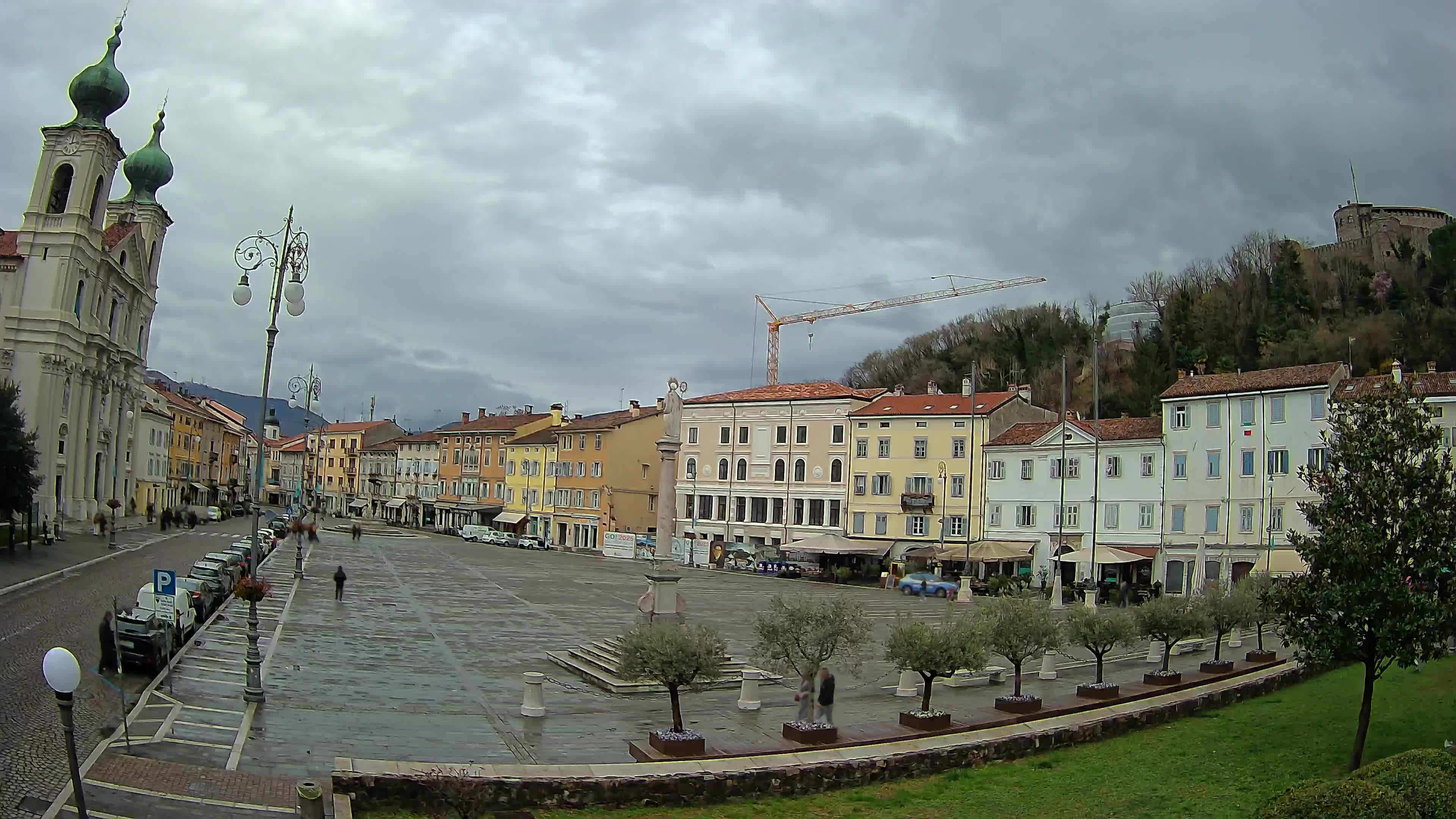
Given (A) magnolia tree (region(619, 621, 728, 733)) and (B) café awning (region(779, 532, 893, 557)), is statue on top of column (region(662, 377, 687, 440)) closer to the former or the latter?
(A) magnolia tree (region(619, 621, 728, 733))

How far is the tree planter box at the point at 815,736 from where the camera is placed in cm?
1691

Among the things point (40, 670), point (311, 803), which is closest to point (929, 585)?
point (40, 670)

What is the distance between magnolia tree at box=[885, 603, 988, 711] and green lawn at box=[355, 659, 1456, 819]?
2240 mm

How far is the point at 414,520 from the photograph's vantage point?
12062 cm

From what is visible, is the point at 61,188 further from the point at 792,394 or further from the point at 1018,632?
the point at 1018,632

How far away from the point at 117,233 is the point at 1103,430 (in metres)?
77.7

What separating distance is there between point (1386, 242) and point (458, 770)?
102 meters

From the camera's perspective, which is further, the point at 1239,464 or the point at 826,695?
the point at 1239,464

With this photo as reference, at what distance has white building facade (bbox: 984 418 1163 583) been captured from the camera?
2157 inches

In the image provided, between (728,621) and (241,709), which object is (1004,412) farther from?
(241,709)

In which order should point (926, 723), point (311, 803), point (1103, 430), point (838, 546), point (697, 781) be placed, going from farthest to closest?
1. point (838, 546)
2. point (1103, 430)
3. point (926, 723)
4. point (697, 781)
5. point (311, 803)

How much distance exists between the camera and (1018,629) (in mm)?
21188

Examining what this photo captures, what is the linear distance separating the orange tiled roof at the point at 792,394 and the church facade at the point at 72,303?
42.8 m

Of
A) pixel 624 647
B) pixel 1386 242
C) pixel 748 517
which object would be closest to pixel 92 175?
pixel 748 517
